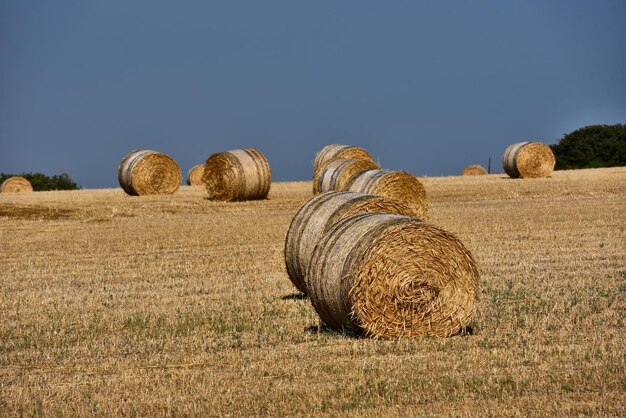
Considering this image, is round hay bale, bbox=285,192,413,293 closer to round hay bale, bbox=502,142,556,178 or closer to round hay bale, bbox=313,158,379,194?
round hay bale, bbox=313,158,379,194

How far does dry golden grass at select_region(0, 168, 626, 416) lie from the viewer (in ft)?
24.2

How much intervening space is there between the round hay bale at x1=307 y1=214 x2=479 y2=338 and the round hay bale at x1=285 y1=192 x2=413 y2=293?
2.00 m

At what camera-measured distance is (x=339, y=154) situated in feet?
94.5

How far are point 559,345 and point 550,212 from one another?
15.3 metres

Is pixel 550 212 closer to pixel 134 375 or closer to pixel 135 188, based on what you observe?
pixel 135 188

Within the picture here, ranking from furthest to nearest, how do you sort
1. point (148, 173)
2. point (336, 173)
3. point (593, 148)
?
1. point (593, 148)
2. point (148, 173)
3. point (336, 173)

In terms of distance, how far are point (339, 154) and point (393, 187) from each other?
895 cm

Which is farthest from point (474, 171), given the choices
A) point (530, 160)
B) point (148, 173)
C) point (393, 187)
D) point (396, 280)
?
point (396, 280)

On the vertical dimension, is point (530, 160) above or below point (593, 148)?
below

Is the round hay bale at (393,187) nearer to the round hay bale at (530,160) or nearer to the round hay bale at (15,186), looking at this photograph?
the round hay bale at (530,160)

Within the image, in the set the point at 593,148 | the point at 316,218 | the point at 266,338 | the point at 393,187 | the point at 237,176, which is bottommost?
the point at 266,338

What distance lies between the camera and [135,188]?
32625 millimetres

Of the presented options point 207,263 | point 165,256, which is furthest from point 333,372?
point 165,256

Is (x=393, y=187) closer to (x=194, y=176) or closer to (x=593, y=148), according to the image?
(x=194, y=176)
